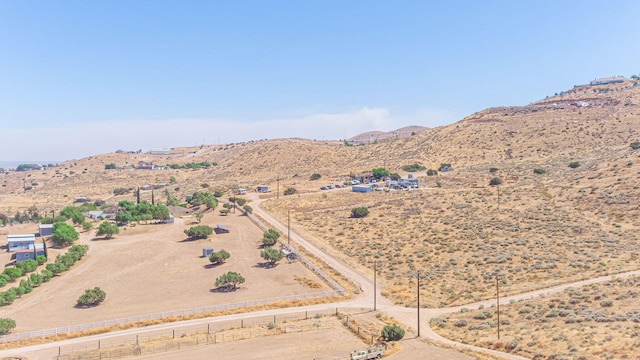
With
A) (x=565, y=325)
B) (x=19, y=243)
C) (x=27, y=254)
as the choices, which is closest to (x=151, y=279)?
(x=27, y=254)

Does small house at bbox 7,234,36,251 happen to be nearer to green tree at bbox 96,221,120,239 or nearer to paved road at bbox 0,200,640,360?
green tree at bbox 96,221,120,239

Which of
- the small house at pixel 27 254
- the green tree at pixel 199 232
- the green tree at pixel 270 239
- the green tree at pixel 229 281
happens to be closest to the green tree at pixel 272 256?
the green tree at pixel 270 239

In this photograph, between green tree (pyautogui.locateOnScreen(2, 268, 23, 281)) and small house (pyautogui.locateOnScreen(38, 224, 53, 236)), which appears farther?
small house (pyautogui.locateOnScreen(38, 224, 53, 236))

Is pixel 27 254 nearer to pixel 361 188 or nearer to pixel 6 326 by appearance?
pixel 6 326

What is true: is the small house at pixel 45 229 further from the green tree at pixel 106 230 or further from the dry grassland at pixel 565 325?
the dry grassland at pixel 565 325

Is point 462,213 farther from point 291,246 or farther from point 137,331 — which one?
point 137,331

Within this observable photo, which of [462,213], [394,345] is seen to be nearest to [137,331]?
[394,345]

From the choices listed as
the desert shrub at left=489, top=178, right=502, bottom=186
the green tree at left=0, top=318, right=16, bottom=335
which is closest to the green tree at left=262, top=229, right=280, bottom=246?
the green tree at left=0, top=318, right=16, bottom=335
